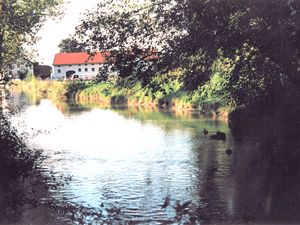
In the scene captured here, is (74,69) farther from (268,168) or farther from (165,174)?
(268,168)

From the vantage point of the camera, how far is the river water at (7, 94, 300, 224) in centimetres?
1379

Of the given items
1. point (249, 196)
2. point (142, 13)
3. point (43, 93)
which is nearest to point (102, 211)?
point (249, 196)

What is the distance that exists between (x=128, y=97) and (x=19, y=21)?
92.5 feet

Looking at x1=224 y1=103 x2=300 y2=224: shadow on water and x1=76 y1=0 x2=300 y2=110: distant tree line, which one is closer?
x1=224 y1=103 x2=300 y2=224: shadow on water

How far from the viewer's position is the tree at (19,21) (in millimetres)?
34094

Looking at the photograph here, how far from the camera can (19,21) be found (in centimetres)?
Result: 3591

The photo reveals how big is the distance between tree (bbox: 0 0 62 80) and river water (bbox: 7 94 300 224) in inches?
299

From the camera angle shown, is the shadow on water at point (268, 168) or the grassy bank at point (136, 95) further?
the grassy bank at point (136, 95)

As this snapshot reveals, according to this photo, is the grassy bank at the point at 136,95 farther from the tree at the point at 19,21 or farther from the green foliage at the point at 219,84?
the tree at the point at 19,21

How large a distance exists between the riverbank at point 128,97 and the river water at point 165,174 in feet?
13.3

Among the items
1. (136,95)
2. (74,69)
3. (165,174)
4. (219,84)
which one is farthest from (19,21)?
(74,69)

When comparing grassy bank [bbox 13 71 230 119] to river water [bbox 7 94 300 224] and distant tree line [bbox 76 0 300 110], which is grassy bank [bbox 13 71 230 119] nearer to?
distant tree line [bbox 76 0 300 110]

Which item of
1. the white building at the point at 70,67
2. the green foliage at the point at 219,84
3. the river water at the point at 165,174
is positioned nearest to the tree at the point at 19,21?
the river water at the point at 165,174

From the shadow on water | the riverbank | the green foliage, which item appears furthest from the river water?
the riverbank
